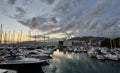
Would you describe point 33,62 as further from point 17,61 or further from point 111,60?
point 111,60

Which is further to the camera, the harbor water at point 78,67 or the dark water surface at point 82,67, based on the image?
the dark water surface at point 82,67

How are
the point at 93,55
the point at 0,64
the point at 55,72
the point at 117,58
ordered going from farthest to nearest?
the point at 93,55
the point at 117,58
the point at 55,72
the point at 0,64

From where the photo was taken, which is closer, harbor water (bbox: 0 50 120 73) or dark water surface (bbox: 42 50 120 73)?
harbor water (bbox: 0 50 120 73)

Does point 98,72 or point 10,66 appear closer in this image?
point 10,66

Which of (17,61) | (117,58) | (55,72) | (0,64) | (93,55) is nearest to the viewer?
(0,64)

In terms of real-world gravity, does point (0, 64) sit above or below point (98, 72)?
above

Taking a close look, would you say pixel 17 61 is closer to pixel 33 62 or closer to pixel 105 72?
pixel 33 62

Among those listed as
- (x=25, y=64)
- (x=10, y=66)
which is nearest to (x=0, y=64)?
(x=10, y=66)

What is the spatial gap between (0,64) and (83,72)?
40.8ft

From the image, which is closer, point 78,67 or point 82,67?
point 78,67

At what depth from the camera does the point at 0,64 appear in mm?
24469

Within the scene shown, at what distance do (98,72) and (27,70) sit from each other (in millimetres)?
10584

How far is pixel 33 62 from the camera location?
88.2ft

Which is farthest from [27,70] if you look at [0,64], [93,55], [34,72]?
[93,55]
